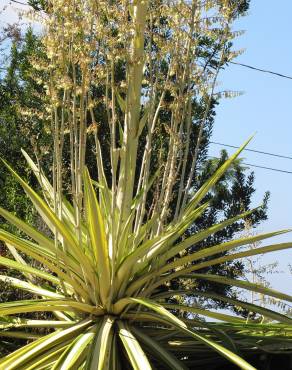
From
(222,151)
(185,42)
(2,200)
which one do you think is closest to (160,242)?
(185,42)

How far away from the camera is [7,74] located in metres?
10.1

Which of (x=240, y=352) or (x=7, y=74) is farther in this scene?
(x=7, y=74)

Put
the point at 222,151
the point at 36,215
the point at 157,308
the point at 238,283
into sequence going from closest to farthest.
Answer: the point at 157,308 → the point at 238,283 → the point at 36,215 → the point at 222,151

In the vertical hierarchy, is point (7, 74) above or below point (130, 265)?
above

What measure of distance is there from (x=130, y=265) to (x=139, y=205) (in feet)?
1.84

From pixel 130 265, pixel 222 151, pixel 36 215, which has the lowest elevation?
pixel 130 265

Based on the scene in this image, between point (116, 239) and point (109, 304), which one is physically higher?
point (116, 239)

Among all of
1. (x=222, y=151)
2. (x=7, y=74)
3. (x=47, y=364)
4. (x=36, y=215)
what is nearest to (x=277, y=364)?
(x=47, y=364)

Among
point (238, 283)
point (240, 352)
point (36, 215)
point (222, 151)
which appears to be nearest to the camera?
point (240, 352)

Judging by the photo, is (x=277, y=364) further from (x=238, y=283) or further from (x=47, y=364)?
(x=47, y=364)

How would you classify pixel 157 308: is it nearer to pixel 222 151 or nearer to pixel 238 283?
pixel 238 283

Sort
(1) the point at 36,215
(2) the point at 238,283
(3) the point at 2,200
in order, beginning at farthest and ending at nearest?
(3) the point at 2,200, (1) the point at 36,215, (2) the point at 238,283

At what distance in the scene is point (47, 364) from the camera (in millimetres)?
5016

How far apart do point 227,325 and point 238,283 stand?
30 cm
